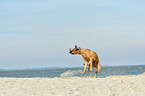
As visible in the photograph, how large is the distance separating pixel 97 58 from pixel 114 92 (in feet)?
24.4

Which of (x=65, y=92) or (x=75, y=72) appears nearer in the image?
(x=65, y=92)

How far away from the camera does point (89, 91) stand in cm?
945

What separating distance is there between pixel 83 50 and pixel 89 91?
696cm

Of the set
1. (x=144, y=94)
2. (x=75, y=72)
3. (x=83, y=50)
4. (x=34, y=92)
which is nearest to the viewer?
(x=144, y=94)

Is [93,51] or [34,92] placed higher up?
[93,51]

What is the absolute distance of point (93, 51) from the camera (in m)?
16.4

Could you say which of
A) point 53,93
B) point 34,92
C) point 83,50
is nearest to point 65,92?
point 53,93

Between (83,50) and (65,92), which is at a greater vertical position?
(83,50)

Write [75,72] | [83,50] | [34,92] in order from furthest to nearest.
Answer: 1. [75,72]
2. [83,50]
3. [34,92]

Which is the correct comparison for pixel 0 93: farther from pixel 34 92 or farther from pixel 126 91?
pixel 126 91

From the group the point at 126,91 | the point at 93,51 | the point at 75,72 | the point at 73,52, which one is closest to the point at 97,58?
the point at 93,51

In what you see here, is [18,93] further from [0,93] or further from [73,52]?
[73,52]

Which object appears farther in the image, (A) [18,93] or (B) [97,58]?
(B) [97,58]

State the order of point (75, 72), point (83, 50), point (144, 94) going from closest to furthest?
point (144, 94), point (83, 50), point (75, 72)
